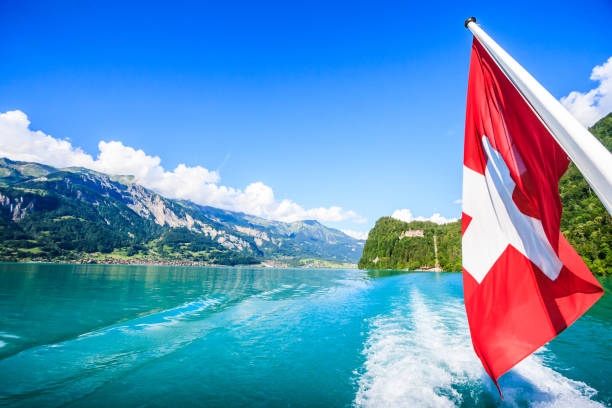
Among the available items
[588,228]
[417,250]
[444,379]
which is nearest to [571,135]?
[444,379]

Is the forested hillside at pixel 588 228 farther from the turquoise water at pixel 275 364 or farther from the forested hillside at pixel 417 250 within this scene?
the forested hillside at pixel 417 250

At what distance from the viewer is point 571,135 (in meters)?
1.98

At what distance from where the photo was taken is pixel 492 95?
3.65m

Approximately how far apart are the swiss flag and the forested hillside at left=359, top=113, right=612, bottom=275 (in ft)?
10.9

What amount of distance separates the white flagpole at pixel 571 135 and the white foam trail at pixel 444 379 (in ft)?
22.8

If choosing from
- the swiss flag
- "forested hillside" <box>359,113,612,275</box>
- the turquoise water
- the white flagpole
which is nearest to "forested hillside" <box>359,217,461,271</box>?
"forested hillside" <box>359,113,612,275</box>

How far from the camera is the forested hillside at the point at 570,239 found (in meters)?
60.0

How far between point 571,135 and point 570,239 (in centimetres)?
9460

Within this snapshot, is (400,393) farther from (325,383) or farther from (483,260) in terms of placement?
(483,260)

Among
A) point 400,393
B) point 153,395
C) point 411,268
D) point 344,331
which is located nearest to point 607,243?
point 344,331

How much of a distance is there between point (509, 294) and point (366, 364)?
768cm

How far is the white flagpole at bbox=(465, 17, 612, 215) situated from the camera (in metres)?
1.80

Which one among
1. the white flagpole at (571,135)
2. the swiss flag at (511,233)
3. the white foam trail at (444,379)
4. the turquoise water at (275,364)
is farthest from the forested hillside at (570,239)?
the turquoise water at (275,364)

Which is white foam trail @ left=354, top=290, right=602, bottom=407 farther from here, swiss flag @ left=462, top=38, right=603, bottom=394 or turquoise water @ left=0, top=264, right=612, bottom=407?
swiss flag @ left=462, top=38, right=603, bottom=394
